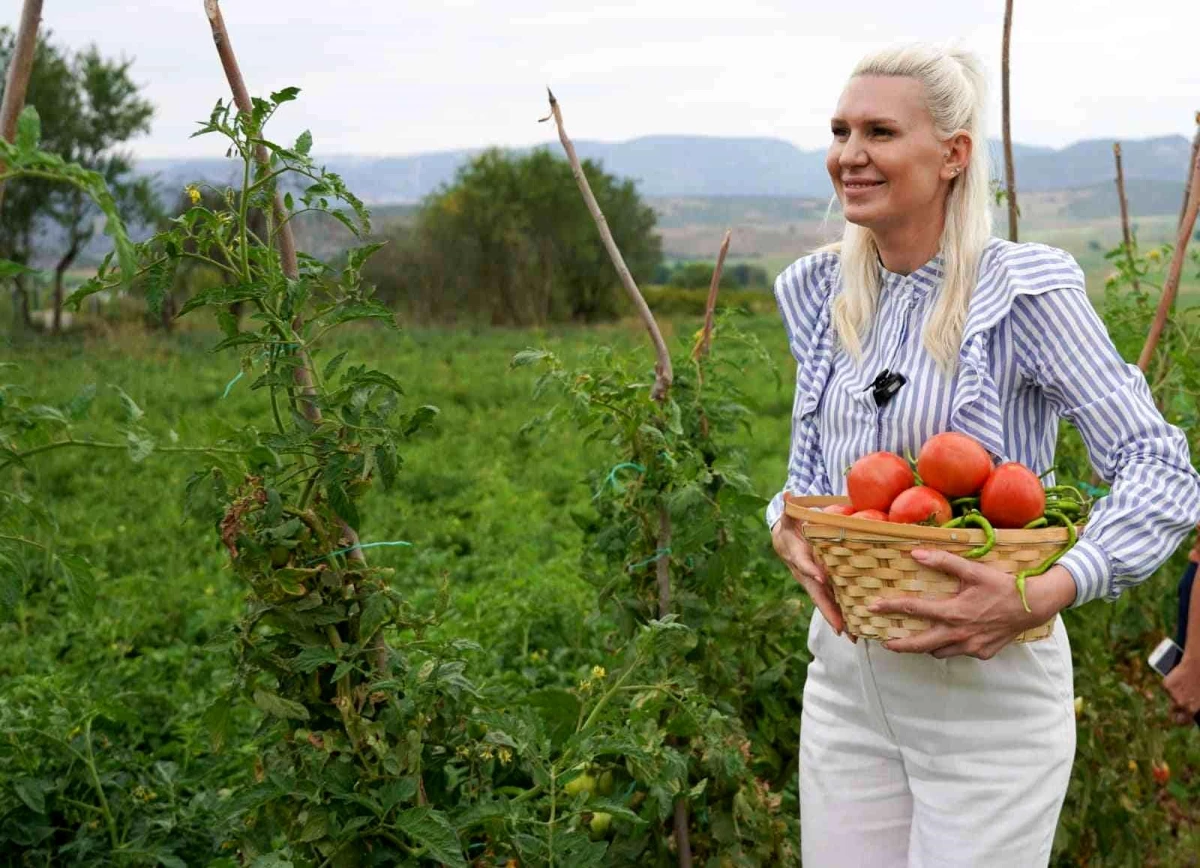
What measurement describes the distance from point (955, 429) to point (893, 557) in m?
0.30

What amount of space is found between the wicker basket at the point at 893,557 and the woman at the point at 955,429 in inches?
0.8

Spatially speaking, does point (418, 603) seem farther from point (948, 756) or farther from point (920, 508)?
point (920, 508)

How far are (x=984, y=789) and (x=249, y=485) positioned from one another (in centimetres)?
109

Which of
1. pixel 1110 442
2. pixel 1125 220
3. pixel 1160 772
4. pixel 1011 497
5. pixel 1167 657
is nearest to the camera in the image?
pixel 1011 497

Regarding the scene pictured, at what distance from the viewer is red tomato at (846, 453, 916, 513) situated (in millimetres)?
1774

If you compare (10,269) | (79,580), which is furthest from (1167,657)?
(10,269)

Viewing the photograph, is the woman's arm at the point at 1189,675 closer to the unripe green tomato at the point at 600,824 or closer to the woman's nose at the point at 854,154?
the unripe green tomato at the point at 600,824

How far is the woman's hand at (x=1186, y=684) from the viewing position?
2859mm

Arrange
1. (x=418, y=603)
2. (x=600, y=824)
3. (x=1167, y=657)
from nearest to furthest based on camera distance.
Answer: (x=600, y=824) < (x=1167, y=657) < (x=418, y=603)

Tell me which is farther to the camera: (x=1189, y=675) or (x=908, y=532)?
(x=1189, y=675)

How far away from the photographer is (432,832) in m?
1.91

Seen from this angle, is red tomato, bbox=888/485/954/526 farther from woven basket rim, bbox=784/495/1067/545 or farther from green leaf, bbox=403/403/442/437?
green leaf, bbox=403/403/442/437

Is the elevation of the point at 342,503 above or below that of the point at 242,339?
below

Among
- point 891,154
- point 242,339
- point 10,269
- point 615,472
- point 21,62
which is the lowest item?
point 615,472
